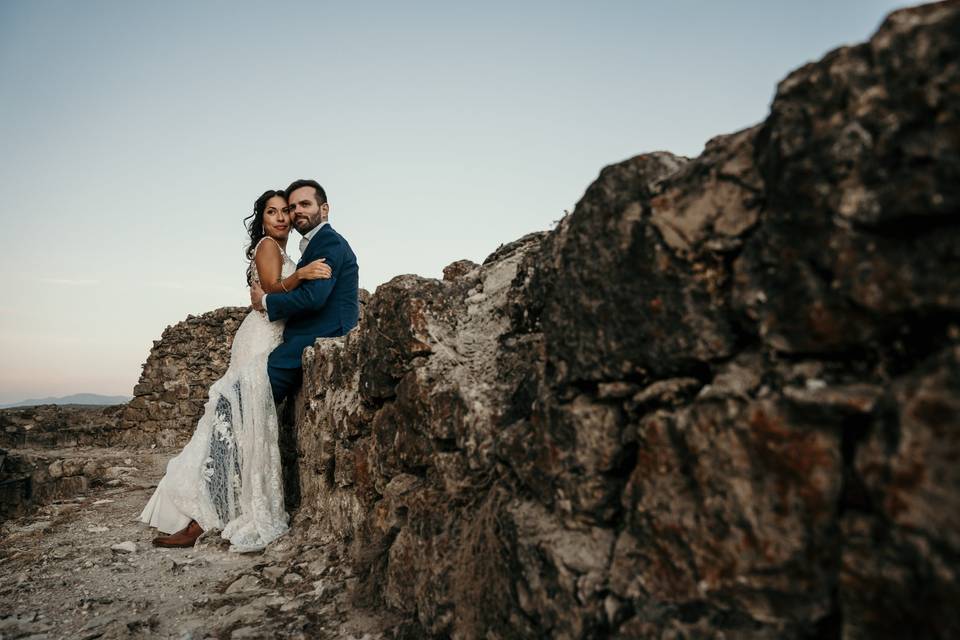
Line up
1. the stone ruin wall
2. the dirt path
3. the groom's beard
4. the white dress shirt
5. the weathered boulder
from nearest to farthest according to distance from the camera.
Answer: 1. the weathered boulder
2. the dirt path
3. the white dress shirt
4. the groom's beard
5. the stone ruin wall

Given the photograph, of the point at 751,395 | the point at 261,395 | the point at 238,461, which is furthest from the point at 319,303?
the point at 751,395

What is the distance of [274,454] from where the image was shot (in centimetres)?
366

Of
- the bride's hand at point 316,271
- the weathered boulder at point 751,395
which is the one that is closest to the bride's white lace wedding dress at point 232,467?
the bride's hand at point 316,271

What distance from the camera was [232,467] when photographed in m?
3.62

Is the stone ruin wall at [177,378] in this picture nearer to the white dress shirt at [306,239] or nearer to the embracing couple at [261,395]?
the embracing couple at [261,395]

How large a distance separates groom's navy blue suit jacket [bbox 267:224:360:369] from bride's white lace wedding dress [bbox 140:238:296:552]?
20cm

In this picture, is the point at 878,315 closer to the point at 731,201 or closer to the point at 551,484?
the point at 731,201

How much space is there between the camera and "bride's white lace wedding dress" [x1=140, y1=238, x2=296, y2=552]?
3.50m

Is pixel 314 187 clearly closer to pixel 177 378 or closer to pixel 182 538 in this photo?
pixel 182 538

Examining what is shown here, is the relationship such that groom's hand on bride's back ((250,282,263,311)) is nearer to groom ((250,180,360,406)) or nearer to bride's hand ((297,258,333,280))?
groom ((250,180,360,406))

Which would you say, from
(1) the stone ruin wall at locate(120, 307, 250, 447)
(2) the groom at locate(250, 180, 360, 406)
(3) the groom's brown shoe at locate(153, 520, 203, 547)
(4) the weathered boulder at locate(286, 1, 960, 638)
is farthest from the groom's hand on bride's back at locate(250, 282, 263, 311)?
(1) the stone ruin wall at locate(120, 307, 250, 447)

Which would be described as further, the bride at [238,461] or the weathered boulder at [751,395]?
the bride at [238,461]

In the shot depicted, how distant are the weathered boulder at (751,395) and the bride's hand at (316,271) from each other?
1.95 metres

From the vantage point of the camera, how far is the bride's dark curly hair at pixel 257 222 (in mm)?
4246
